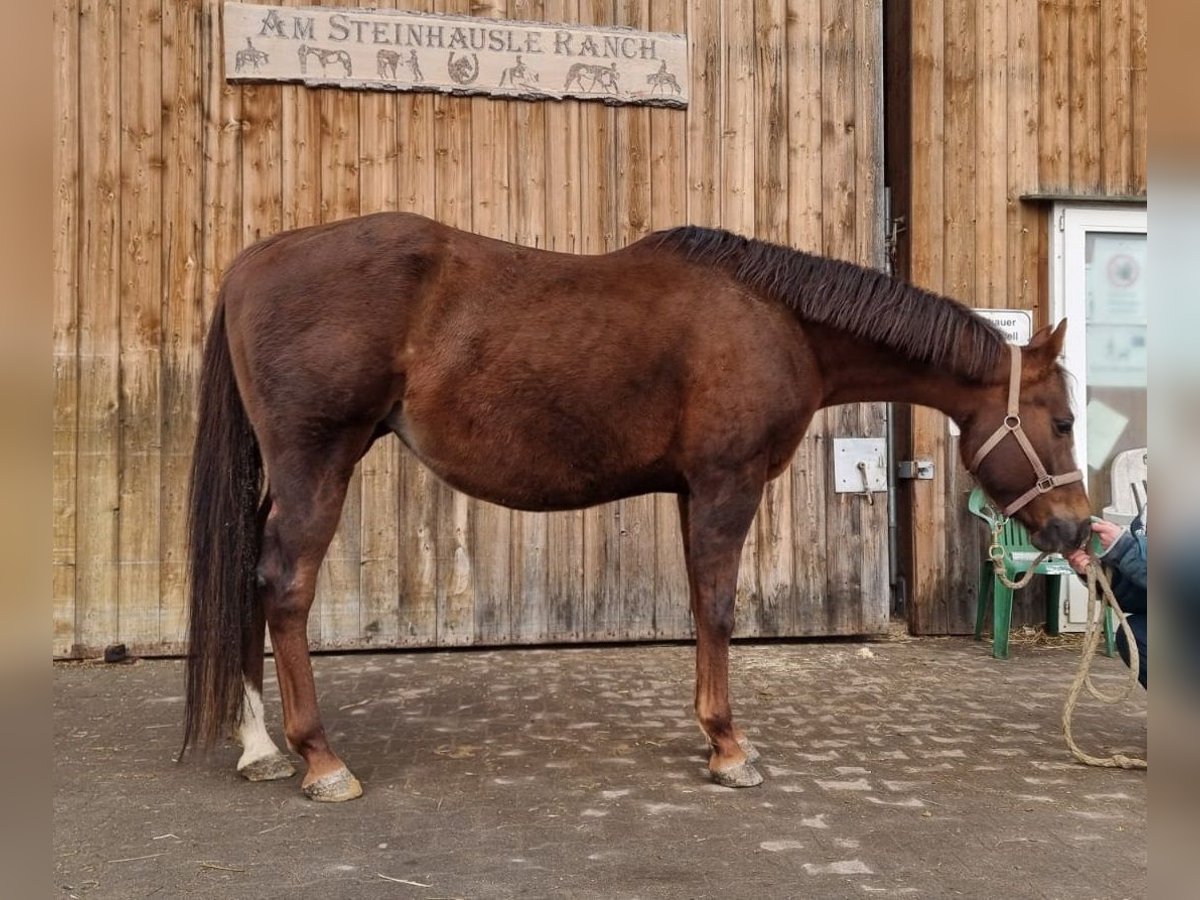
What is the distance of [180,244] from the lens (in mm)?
5020

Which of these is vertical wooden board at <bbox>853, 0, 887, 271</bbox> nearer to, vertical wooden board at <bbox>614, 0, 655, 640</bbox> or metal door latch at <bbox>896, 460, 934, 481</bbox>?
metal door latch at <bbox>896, 460, 934, 481</bbox>

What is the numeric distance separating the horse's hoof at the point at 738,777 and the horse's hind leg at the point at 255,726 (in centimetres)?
165

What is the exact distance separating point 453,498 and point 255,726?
2.26m

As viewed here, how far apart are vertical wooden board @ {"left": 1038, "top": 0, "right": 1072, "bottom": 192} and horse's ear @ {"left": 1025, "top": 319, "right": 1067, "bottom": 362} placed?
313cm

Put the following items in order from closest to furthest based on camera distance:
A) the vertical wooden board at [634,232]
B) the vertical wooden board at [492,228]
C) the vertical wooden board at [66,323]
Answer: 1. the vertical wooden board at [66,323]
2. the vertical wooden board at [492,228]
3. the vertical wooden board at [634,232]

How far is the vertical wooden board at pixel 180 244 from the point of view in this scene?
197 inches

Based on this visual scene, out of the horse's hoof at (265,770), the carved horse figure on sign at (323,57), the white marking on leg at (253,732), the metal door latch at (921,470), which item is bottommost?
the horse's hoof at (265,770)

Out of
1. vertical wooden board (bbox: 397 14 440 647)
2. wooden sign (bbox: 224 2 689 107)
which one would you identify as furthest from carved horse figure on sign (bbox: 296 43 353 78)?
vertical wooden board (bbox: 397 14 440 647)

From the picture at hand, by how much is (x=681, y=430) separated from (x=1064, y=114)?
462 cm

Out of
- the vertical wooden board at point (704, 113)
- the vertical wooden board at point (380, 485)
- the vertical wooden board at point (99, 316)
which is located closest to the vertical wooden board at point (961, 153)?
the vertical wooden board at point (704, 113)

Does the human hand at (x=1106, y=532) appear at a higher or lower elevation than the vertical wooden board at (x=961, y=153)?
lower

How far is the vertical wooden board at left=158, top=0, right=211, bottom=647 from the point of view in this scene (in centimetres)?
501

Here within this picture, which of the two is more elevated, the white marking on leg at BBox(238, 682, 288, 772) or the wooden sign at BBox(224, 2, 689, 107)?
the wooden sign at BBox(224, 2, 689, 107)

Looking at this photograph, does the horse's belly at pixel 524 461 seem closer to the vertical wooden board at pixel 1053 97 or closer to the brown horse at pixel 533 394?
the brown horse at pixel 533 394
